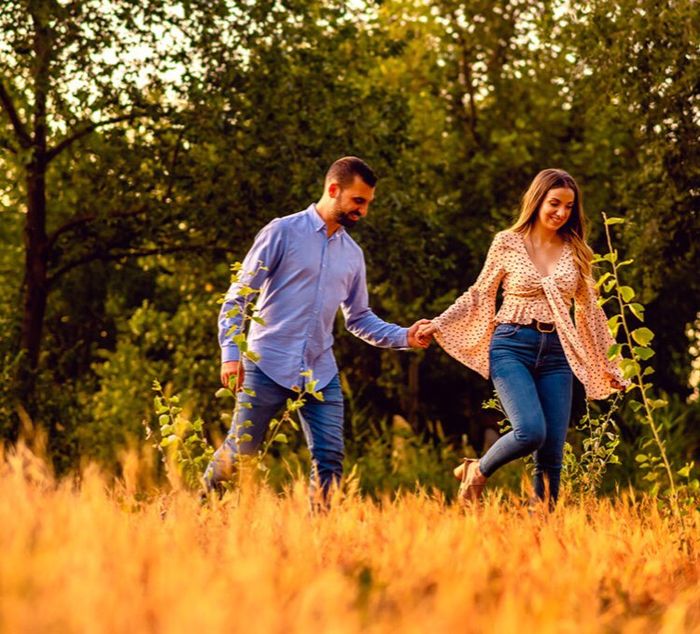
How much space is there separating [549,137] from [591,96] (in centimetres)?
739

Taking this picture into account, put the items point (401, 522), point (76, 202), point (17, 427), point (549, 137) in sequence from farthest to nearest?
point (549, 137) < point (76, 202) < point (17, 427) < point (401, 522)

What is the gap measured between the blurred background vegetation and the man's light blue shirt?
8.01 feet

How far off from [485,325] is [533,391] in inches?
23.2

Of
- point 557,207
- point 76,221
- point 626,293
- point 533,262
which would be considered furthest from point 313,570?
point 76,221

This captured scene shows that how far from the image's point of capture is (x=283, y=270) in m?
6.47

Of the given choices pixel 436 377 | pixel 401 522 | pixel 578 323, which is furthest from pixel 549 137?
pixel 401 522

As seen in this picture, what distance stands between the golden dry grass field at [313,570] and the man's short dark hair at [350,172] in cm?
180

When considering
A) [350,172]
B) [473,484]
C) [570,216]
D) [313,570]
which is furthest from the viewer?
[570,216]

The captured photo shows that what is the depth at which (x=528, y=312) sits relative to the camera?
257 inches

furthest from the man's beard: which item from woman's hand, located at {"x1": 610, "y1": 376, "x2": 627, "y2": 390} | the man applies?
woman's hand, located at {"x1": 610, "y1": 376, "x2": 627, "y2": 390}

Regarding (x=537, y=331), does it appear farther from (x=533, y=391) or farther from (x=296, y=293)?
(x=296, y=293)

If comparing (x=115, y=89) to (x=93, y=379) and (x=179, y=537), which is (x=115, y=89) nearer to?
(x=93, y=379)

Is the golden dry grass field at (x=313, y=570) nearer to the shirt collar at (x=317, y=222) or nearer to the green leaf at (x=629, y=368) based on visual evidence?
the green leaf at (x=629, y=368)

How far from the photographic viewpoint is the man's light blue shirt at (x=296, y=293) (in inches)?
251
